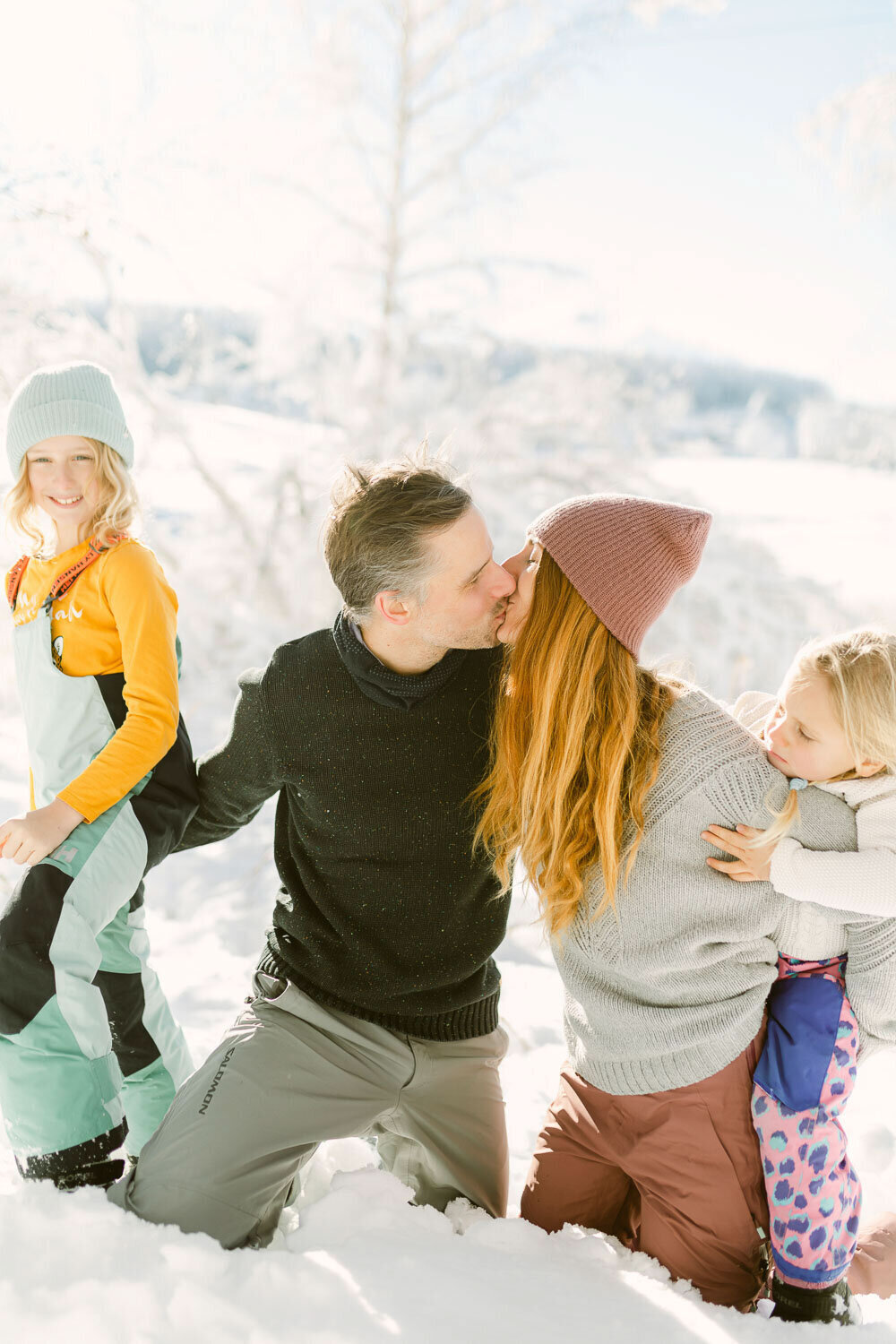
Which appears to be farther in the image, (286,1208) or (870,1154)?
(870,1154)

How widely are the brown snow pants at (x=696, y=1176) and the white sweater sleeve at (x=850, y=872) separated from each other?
13.1 inches

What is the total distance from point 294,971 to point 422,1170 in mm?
454

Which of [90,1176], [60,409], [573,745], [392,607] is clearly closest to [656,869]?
[573,745]

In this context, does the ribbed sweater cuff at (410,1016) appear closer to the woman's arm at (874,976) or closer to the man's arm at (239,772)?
the man's arm at (239,772)

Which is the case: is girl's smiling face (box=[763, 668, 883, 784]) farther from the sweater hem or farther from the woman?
the sweater hem

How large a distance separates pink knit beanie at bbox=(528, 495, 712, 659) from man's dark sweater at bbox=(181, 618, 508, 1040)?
36 centimetres

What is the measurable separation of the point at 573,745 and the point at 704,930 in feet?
1.21

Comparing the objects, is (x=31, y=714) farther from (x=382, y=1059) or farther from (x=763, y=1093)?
(x=763, y=1093)

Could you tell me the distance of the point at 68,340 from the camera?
17.2 ft

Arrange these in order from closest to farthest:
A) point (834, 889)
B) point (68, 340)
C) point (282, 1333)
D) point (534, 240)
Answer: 1. point (282, 1333)
2. point (834, 889)
3. point (68, 340)
4. point (534, 240)

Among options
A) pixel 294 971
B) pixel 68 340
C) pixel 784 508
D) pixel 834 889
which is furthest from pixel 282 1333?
pixel 784 508

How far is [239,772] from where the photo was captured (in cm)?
185

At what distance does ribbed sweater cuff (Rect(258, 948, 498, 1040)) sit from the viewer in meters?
1.85

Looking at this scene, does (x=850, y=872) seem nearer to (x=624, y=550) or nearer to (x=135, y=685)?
(x=624, y=550)
